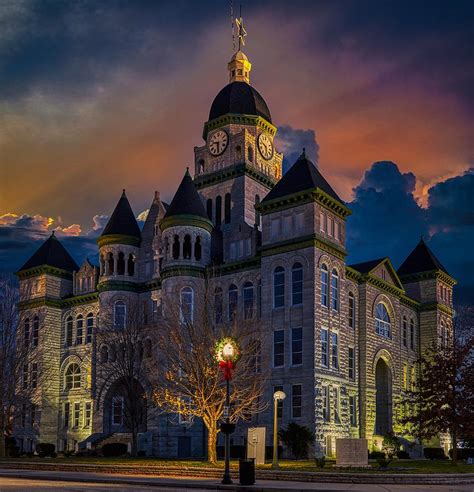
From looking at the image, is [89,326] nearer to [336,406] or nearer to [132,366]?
[132,366]

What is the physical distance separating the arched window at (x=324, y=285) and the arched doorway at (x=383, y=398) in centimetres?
1299

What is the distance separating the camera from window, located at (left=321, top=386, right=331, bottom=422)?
53694mm

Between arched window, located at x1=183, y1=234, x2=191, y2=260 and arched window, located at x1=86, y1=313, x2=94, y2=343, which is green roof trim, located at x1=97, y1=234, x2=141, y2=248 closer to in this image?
arched window, located at x1=86, y1=313, x2=94, y2=343

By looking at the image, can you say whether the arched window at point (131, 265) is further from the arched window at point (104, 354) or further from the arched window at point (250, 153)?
the arched window at point (250, 153)

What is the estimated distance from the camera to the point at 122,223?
7031cm

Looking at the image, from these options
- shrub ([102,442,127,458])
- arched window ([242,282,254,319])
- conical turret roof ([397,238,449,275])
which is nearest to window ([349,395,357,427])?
arched window ([242,282,254,319])

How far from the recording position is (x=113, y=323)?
6475cm

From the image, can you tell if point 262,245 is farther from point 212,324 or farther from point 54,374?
point 54,374

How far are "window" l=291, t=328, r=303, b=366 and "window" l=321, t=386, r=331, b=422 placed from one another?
2709 millimetres

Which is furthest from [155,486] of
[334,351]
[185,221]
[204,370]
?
[185,221]

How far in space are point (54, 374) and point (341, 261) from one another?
106ft

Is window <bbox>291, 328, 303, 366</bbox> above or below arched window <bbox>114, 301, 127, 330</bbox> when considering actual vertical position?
below

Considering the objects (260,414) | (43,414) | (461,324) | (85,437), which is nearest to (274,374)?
(260,414)

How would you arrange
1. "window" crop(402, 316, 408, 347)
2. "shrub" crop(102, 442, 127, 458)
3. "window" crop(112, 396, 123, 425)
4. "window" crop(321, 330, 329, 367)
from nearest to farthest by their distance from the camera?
"window" crop(321, 330, 329, 367) < "shrub" crop(102, 442, 127, 458) < "window" crop(112, 396, 123, 425) < "window" crop(402, 316, 408, 347)
